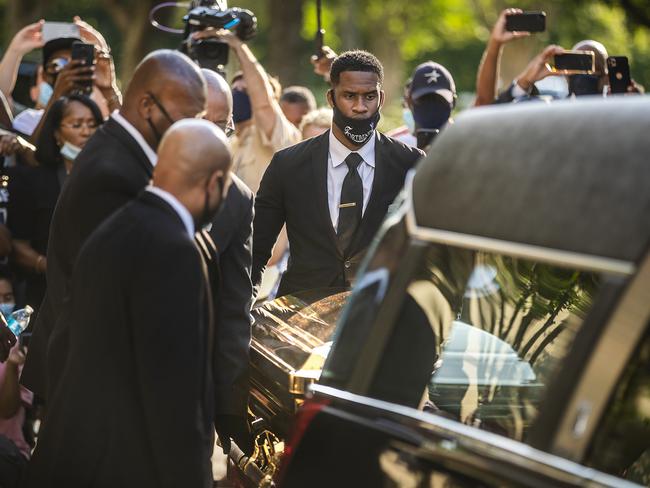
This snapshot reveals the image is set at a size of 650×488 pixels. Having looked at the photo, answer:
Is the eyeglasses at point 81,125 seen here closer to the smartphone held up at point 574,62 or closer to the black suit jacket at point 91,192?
the smartphone held up at point 574,62

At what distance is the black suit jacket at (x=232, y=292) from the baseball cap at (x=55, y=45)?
463 cm

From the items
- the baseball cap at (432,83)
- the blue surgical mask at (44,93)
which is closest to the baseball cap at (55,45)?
the blue surgical mask at (44,93)

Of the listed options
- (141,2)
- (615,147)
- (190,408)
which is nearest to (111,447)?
(190,408)

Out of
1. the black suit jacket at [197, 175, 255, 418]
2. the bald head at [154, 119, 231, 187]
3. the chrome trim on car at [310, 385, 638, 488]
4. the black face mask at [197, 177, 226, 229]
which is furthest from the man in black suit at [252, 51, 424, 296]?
the chrome trim on car at [310, 385, 638, 488]

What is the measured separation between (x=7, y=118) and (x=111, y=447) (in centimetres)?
507

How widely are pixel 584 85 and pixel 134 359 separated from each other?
15.9 ft

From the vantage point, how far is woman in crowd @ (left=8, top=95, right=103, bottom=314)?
8102mm

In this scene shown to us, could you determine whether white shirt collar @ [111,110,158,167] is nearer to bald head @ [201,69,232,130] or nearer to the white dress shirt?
bald head @ [201,69,232,130]

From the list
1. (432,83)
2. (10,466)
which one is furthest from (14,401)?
(432,83)

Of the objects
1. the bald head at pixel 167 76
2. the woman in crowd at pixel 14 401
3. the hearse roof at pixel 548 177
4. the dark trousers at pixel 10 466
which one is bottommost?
the woman in crowd at pixel 14 401

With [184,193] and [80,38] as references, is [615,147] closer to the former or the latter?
[184,193]

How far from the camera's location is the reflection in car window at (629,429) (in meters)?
2.99

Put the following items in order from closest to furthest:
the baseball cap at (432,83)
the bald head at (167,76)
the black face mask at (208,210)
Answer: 1. the black face mask at (208,210)
2. the bald head at (167,76)
3. the baseball cap at (432,83)

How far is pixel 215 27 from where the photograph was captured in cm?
871
